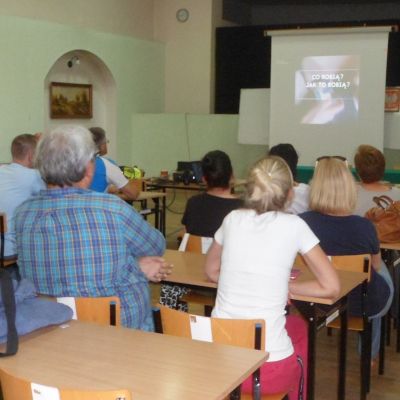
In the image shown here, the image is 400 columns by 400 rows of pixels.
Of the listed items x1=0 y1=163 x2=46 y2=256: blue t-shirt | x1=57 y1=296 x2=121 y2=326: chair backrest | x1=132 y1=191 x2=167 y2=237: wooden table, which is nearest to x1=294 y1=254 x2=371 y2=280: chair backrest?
x1=57 y1=296 x2=121 y2=326: chair backrest

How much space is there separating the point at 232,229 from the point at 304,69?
22.7 ft

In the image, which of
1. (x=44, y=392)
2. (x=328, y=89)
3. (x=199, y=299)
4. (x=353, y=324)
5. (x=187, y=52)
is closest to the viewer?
(x=44, y=392)

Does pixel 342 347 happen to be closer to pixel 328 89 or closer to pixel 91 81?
pixel 328 89

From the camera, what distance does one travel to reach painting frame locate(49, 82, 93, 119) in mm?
9234

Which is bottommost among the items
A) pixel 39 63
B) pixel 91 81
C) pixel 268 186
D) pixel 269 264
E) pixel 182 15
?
pixel 269 264

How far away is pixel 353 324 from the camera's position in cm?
327

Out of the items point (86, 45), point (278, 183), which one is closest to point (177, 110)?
point (86, 45)

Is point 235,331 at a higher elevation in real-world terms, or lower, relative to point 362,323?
higher

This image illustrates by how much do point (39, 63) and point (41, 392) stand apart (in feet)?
25.4

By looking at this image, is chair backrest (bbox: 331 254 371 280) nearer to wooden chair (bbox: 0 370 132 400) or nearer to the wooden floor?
the wooden floor

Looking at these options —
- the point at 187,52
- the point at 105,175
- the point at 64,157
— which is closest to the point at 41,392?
the point at 64,157

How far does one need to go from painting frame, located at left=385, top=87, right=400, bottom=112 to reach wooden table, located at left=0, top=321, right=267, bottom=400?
24.5ft

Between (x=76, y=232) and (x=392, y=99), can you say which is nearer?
(x=76, y=232)

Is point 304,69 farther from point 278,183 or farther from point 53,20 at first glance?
point 278,183
